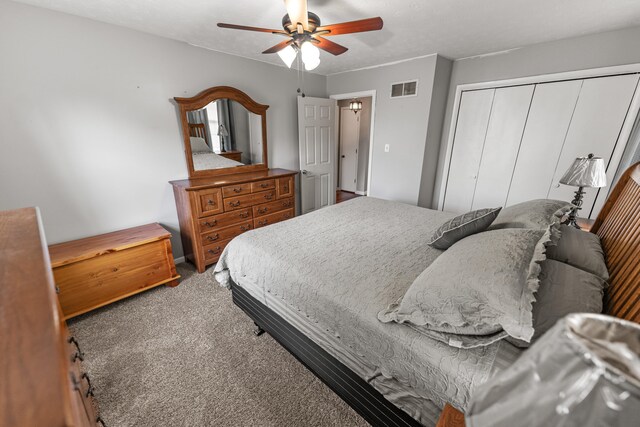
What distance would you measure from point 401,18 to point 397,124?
5.30 ft

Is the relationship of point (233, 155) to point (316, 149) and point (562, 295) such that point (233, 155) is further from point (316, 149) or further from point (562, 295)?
point (562, 295)

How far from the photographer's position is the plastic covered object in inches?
9.1

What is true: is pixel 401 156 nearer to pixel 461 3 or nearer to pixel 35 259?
pixel 461 3

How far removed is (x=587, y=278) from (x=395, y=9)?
6.97 feet

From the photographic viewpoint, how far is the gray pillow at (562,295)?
0.92m

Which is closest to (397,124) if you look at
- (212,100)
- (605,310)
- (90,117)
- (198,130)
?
(212,100)

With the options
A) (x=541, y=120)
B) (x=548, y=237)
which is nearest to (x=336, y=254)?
(x=548, y=237)

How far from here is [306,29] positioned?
1.64 m

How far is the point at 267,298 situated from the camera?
169cm

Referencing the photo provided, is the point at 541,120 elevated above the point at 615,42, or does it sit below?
below

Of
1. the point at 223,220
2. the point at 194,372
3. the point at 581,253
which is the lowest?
the point at 194,372

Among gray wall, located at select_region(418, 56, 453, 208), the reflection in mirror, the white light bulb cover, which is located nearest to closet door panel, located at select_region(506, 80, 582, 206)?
gray wall, located at select_region(418, 56, 453, 208)

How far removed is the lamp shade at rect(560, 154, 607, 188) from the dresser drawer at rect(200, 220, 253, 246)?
10.2 ft

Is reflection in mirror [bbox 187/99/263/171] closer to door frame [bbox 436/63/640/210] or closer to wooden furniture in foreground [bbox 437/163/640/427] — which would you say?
door frame [bbox 436/63/640/210]
